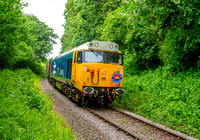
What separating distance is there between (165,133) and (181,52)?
656 centimetres

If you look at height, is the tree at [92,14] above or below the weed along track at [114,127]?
above

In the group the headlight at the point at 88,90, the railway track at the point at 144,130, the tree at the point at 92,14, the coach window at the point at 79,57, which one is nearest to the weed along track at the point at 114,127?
the railway track at the point at 144,130

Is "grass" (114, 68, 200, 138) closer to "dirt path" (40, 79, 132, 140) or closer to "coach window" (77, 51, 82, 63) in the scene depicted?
"dirt path" (40, 79, 132, 140)

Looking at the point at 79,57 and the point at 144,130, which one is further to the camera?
the point at 79,57

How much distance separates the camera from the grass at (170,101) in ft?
24.2

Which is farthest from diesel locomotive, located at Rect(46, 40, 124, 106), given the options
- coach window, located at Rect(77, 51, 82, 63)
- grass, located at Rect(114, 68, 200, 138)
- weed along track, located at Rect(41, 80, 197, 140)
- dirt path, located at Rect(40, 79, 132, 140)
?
grass, located at Rect(114, 68, 200, 138)

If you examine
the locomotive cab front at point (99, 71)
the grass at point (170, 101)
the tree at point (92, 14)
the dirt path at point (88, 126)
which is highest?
the tree at point (92, 14)

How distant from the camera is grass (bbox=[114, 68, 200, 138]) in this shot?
7.38 meters

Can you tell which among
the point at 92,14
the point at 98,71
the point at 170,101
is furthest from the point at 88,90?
the point at 92,14

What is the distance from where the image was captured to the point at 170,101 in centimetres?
918

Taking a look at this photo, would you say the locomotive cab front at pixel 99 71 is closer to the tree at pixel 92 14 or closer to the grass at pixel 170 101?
the grass at pixel 170 101

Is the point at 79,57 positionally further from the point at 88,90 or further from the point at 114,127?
the point at 114,127

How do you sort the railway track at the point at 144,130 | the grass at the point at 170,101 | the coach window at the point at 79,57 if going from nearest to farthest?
1. the railway track at the point at 144,130
2. the grass at the point at 170,101
3. the coach window at the point at 79,57

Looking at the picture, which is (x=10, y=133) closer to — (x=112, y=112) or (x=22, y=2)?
(x=112, y=112)
